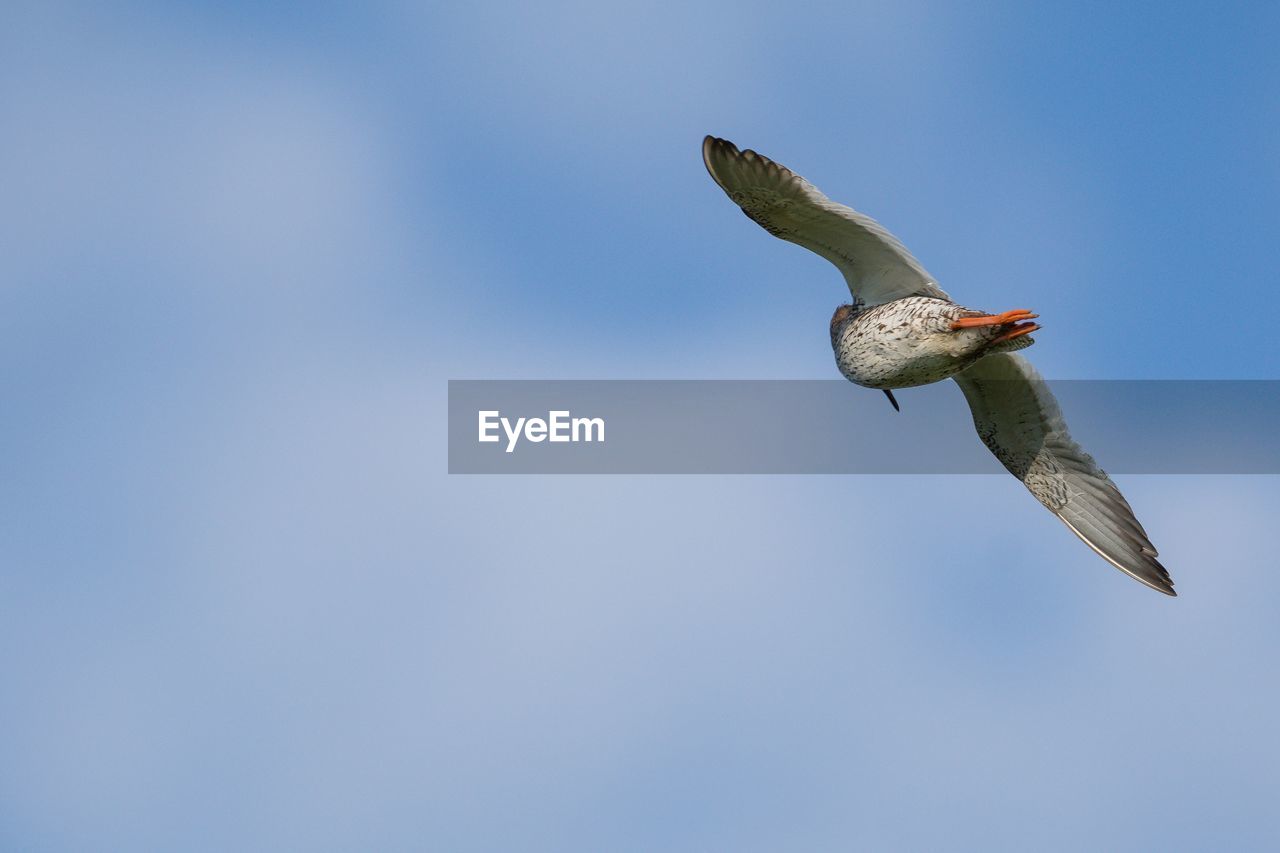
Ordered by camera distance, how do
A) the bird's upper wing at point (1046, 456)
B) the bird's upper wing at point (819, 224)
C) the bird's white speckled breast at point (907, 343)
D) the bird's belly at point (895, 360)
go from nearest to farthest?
→ the bird's upper wing at point (819, 224), the bird's white speckled breast at point (907, 343), the bird's belly at point (895, 360), the bird's upper wing at point (1046, 456)

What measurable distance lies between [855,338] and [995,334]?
66.2 inches

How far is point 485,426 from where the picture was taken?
21547 mm

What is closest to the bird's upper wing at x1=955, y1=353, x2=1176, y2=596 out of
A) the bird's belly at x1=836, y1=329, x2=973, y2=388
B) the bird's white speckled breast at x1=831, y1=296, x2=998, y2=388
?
the bird's belly at x1=836, y1=329, x2=973, y2=388

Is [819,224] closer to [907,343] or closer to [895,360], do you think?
[907,343]

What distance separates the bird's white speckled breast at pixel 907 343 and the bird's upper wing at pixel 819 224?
255 millimetres

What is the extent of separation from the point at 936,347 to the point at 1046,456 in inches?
136

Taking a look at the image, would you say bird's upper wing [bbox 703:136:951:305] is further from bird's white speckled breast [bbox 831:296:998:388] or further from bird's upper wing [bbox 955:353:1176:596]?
bird's upper wing [bbox 955:353:1176:596]

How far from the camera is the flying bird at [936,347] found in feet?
45.4

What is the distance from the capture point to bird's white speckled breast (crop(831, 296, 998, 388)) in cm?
1407

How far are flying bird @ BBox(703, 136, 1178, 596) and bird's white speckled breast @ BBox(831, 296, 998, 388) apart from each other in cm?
1

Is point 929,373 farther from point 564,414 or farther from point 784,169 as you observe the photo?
point 564,414

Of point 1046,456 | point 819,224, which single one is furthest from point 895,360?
point 1046,456

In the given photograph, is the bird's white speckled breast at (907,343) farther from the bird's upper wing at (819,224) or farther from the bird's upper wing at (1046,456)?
the bird's upper wing at (1046,456)

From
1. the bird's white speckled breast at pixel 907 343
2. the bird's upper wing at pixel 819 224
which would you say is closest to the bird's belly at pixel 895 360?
the bird's white speckled breast at pixel 907 343
